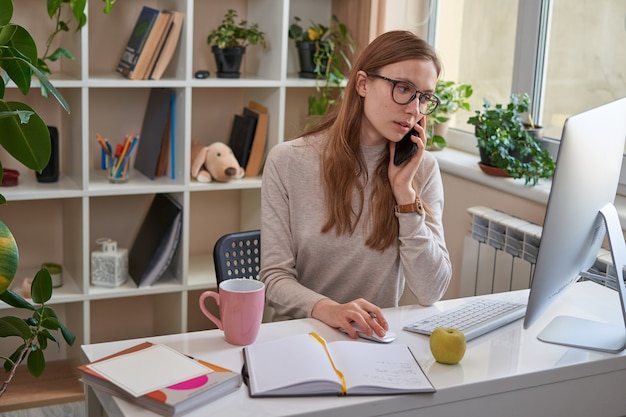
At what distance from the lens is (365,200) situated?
1914 millimetres

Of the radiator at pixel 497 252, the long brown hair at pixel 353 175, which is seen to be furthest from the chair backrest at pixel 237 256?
the radiator at pixel 497 252

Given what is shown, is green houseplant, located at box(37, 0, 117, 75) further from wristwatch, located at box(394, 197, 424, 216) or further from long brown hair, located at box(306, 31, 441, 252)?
wristwatch, located at box(394, 197, 424, 216)

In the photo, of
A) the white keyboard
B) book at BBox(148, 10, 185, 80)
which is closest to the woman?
the white keyboard

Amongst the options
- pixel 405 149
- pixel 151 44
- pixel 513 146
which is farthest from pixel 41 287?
pixel 513 146

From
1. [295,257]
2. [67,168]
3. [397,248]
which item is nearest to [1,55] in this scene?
[295,257]

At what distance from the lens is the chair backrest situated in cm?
196

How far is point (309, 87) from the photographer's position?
327 centimetres

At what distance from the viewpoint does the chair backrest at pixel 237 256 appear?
1958mm

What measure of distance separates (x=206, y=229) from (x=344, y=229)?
151cm

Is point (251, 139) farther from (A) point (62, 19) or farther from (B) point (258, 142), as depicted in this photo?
(A) point (62, 19)

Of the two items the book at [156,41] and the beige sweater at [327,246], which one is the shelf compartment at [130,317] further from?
the beige sweater at [327,246]

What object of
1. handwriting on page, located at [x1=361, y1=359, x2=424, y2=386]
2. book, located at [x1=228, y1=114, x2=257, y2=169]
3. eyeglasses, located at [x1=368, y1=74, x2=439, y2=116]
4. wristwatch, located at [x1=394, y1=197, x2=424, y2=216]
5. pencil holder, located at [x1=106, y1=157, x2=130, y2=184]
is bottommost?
handwriting on page, located at [x1=361, y1=359, x2=424, y2=386]

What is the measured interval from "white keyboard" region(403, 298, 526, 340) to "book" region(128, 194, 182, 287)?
141cm

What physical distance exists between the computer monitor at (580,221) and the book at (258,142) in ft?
5.21
